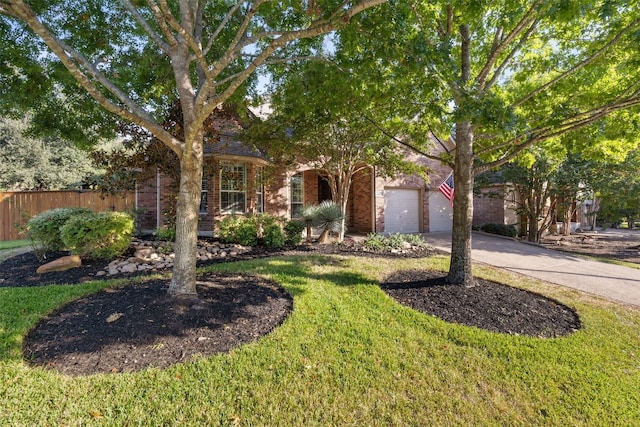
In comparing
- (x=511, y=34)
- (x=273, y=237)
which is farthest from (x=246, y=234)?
(x=511, y=34)

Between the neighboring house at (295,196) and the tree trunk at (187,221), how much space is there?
5.07 meters

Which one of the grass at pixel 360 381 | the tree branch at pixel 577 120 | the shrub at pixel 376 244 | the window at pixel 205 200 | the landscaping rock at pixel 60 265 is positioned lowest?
the grass at pixel 360 381

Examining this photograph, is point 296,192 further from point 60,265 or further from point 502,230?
point 502,230

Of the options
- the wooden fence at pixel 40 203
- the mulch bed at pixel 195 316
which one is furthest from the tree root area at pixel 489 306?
the wooden fence at pixel 40 203

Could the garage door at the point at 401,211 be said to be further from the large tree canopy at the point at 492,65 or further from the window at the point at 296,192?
the large tree canopy at the point at 492,65

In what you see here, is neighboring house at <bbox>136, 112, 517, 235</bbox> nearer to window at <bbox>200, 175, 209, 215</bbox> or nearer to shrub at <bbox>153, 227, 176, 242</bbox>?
window at <bbox>200, 175, 209, 215</bbox>

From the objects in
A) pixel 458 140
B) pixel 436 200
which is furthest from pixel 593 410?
pixel 436 200

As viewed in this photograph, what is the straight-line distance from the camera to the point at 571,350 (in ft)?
11.3

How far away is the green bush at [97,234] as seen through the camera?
6504 mm

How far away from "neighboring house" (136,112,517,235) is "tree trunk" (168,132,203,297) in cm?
507

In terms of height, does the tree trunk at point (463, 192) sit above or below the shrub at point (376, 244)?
above

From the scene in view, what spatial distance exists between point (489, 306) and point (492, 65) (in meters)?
3.96

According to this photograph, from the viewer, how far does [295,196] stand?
13.0m

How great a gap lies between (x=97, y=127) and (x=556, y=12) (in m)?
8.48
